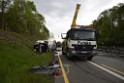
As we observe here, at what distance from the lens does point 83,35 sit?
71.3 ft

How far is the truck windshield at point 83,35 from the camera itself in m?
21.7

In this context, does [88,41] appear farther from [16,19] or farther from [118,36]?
[118,36]

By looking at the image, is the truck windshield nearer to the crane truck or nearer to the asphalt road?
the crane truck

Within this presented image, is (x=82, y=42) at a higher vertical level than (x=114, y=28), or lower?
lower

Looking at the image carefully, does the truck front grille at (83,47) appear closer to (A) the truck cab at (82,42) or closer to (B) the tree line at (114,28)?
(A) the truck cab at (82,42)

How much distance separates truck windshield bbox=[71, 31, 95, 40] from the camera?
2167 centimetres

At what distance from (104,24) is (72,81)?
3176 inches

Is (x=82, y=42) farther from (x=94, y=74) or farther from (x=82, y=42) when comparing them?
(x=94, y=74)

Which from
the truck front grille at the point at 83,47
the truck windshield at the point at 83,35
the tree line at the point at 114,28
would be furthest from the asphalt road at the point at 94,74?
the tree line at the point at 114,28

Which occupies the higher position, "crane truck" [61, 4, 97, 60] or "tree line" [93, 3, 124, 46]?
"tree line" [93, 3, 124, 46]

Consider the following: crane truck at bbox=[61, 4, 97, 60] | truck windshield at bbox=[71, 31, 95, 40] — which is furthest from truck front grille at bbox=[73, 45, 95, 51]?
truck windshield at bbox=[71, 31, 95, 40]

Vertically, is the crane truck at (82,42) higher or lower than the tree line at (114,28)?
lower

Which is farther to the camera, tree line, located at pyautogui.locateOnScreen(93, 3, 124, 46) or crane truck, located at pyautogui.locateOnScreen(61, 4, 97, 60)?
tree line, located at pyautogui.locateOnScreen(93, 3, 124, 46)

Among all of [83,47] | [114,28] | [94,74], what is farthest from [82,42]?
[114,28]
